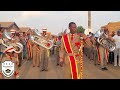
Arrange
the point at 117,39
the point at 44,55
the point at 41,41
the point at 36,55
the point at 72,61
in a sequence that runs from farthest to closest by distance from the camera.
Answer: the point at 36,55
the point at 117,39
the point at 41,41
the point at 44,55
the point at 72,61

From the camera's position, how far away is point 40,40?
1670cm

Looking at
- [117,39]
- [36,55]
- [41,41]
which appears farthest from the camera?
[36,55]

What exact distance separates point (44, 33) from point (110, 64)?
4683mm

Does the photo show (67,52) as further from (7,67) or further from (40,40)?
(40,40)

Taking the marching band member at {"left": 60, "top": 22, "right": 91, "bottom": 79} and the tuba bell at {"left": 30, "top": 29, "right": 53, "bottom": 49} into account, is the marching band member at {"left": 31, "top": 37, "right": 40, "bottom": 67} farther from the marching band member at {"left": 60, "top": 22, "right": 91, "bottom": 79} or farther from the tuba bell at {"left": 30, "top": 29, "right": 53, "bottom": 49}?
the marching band member at {"left": 60, "top": 22, "right": 91, "bottom": 79}

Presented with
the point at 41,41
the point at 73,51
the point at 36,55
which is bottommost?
the point at 36,55

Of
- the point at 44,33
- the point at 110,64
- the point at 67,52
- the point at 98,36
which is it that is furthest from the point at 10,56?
the point at 110,64

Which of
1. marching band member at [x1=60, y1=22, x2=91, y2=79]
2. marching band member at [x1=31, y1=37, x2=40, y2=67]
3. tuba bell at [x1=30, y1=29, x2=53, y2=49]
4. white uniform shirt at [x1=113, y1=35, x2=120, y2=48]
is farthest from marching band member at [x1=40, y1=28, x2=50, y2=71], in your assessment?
marching band member at [x1=60, y1=22, x2=91, y2=79]

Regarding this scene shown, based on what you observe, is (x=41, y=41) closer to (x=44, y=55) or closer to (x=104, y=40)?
(x=44, y=55)

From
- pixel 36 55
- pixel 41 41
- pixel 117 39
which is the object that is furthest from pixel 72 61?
pixel 36 55

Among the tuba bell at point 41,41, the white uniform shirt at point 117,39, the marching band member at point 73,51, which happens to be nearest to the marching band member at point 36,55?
the tuba bell at point 41,41

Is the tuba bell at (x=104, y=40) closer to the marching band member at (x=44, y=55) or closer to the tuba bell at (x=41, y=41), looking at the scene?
the tuba bell at (x=41, y=41)

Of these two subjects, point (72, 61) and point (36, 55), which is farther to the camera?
point (36, 55)
